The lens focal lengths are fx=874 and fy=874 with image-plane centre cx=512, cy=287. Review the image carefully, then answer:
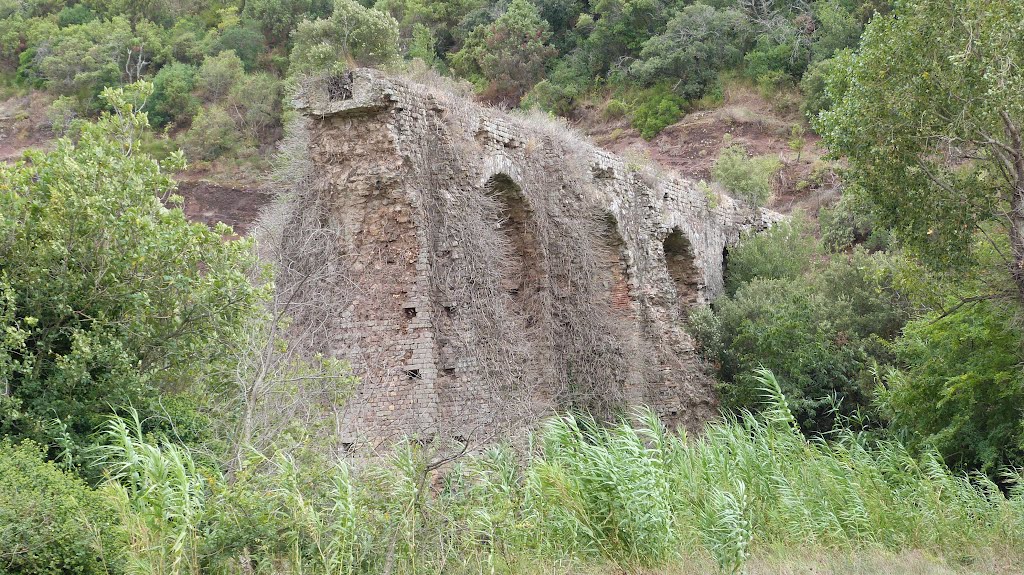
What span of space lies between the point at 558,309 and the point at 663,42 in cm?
2281

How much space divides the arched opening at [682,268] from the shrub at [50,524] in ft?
44.8

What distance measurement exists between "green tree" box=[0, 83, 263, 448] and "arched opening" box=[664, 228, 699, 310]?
1212 cm

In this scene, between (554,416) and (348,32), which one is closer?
(554,416)

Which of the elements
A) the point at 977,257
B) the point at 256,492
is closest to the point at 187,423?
the point at 256,492

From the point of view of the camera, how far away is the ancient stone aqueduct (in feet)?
31.8

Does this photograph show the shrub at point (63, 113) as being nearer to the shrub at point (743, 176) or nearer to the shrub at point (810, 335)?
the shrub at point (743, 176)

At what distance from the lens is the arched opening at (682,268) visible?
1723 centimetres

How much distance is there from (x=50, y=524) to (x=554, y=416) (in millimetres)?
6101

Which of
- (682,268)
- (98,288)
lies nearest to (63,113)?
(682,268)

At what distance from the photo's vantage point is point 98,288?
5.71m

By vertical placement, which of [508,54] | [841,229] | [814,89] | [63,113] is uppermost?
[508,54]

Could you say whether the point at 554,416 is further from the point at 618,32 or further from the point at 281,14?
the point at 281,14

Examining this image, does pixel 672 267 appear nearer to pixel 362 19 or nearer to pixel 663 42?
pixel 362 19

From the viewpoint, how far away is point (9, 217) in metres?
5.59
